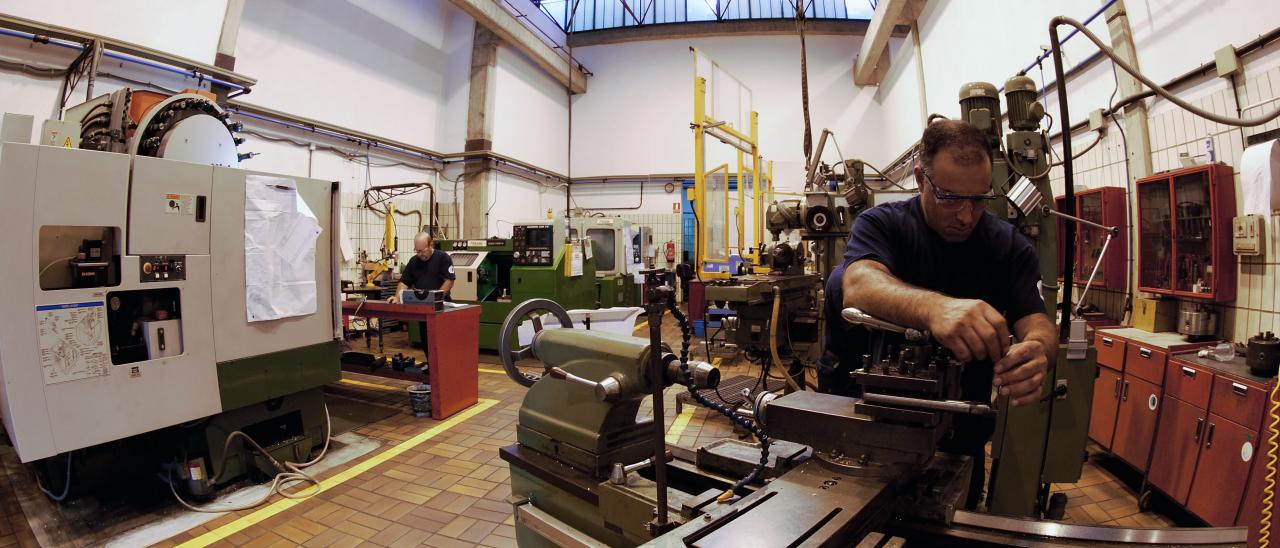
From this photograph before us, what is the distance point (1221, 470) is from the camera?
79.0 inches

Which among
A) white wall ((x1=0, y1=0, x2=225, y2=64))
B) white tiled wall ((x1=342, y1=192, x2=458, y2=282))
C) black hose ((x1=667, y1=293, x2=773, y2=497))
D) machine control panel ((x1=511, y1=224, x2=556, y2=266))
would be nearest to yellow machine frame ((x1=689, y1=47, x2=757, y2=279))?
machine control panel ((x1=511, y1=224, x2=556, y2=266))

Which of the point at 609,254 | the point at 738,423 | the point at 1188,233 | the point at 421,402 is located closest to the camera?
the point at 738,423

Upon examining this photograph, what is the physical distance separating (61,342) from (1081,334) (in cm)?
428

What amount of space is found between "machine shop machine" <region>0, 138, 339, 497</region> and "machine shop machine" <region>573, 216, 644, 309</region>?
384cm

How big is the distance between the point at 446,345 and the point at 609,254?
350cm

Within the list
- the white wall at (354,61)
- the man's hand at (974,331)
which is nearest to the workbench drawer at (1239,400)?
the man's hand at (974,331)

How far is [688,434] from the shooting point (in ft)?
11.4

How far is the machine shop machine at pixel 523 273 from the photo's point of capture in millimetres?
5820

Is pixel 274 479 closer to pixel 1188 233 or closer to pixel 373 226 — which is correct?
pixel 1188 233

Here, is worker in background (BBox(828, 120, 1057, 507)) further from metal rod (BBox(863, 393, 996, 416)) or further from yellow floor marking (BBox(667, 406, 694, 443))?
yellow floor marking (BBox(667, 406, 694, 443))

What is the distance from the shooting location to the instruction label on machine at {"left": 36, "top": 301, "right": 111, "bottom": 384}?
2043mm

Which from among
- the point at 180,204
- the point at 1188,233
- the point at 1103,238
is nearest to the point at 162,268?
the point at 180,204

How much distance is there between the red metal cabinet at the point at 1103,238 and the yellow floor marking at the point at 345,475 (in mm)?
4290

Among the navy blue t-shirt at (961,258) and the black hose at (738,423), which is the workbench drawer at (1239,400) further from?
the black hose at (738,423)
